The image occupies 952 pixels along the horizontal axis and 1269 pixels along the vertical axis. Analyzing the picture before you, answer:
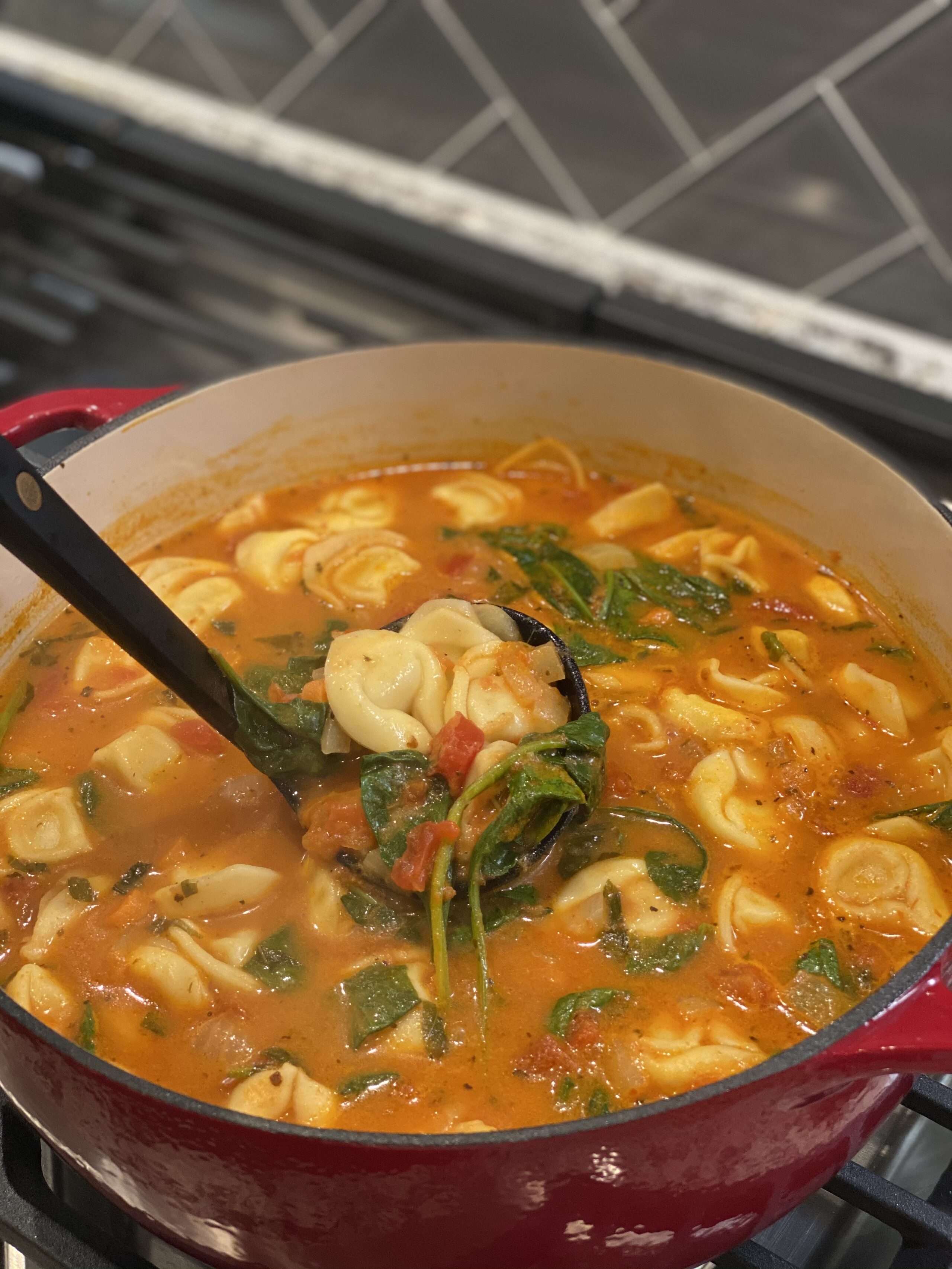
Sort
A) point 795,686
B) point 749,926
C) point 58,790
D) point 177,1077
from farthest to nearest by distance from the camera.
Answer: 1. point 795,686
2. point 58,790
3. point 749,926
4. point 177,1077

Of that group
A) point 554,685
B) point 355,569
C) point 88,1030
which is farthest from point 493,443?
point 88,1030

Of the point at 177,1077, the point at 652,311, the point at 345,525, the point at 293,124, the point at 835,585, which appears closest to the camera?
the point at 177,1077

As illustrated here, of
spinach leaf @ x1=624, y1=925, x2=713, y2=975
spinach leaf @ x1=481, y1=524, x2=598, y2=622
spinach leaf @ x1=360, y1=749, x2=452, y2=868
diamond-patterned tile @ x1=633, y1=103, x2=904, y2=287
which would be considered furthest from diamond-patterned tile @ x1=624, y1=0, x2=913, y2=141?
spinach leaf @ x1=624, y1=925, x2=713, y2=975

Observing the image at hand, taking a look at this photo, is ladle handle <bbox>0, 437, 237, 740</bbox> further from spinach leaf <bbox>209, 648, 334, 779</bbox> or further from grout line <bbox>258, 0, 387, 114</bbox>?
grout line <bbox>258, 0, 387, 114</bbox>

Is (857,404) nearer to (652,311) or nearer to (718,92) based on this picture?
(652,311)

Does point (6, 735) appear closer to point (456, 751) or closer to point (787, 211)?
point (456, 751)

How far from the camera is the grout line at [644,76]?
10.6ft

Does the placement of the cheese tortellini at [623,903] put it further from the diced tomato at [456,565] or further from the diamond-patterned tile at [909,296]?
the diamond-patterned tile at [909,296]

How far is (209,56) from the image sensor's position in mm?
4195

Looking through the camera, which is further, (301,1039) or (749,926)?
(749,926)

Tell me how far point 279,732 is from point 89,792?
1.21 feet

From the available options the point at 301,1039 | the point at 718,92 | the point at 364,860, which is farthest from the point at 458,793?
the point at 718,92

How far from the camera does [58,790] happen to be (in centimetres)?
198

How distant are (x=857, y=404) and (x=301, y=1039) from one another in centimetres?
218
